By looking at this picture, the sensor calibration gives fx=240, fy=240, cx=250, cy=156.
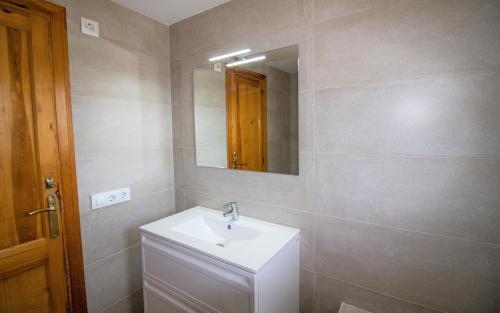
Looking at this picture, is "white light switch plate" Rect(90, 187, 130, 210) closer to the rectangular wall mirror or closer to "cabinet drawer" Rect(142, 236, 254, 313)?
"cabinet drawer" Rect(142, 236, 254, 313)

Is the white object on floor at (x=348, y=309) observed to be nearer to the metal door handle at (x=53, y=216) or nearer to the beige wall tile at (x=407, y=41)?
the beige wall tile at (x=407, y=41)

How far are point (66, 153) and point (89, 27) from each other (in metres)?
0.79

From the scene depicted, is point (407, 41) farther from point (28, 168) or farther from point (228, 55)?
point (28, 168)

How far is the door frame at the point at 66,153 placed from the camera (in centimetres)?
135

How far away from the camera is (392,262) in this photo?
1.19m

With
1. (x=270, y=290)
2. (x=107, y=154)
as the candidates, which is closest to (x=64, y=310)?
(x=107, y=154)

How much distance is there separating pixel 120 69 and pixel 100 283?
1.46 metres

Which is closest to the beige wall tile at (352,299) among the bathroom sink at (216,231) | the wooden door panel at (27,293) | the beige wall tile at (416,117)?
the bathroom sink at (216,231)

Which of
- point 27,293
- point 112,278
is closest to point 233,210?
point 112,278

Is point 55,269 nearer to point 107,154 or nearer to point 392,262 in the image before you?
point 107,154

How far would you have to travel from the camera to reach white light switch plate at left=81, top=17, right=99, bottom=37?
1.47 m

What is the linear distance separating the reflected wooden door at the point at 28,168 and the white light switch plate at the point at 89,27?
0.57 ft

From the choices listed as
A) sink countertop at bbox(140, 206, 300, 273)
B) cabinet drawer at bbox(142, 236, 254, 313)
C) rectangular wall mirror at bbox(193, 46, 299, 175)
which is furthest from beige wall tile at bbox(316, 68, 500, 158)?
cabinet drawer at bbox(142, 236, 254, 313)

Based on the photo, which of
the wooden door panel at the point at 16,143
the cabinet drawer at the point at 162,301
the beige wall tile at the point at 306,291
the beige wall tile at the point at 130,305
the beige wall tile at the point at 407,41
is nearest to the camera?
the beige wall tile at the point at 407,41
